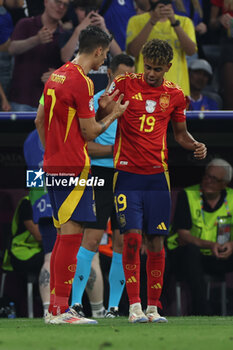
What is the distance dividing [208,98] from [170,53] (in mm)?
3416

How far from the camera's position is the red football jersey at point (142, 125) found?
5.57 m

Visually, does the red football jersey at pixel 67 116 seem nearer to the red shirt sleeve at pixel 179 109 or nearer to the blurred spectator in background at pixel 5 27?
the red shirt sleeve at pixel 179 109

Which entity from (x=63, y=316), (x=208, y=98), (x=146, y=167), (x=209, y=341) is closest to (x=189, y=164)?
(x=208, y=98)

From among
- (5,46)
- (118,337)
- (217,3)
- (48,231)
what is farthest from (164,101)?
(217,3)

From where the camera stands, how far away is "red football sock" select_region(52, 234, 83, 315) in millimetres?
5082

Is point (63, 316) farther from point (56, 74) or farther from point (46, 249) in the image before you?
point (46, 249)

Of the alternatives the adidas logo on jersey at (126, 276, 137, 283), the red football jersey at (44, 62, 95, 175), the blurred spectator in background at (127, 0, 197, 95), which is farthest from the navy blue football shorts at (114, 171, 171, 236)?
the blurred spectator in background at (127, 0, 197, 95)

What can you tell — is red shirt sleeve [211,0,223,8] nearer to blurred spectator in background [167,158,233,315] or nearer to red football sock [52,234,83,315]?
blurred spectator in background [167,158,233,315]

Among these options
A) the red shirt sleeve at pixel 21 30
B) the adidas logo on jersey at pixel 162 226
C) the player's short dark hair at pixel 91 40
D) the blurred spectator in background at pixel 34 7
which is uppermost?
the blurred spectator in background at pixel 34 7

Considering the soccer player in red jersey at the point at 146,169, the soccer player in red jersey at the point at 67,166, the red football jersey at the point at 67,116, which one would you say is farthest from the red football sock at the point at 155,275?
the red football jersey at the point at 67,116

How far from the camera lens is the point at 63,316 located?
5039 mm

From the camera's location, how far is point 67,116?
17.0 feet

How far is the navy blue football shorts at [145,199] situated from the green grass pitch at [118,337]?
0.84 m

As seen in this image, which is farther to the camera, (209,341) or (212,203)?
(212,203)
